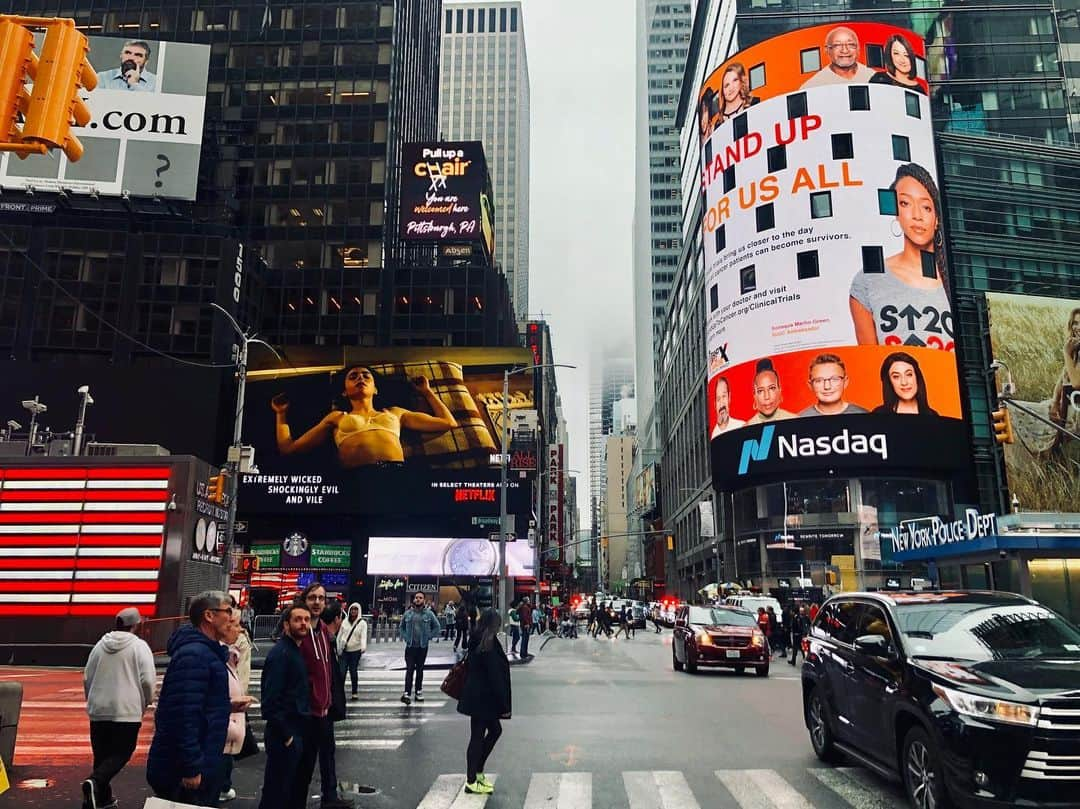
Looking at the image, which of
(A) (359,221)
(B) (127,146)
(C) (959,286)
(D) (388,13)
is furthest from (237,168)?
(C) (959,286)

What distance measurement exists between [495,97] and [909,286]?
507ft

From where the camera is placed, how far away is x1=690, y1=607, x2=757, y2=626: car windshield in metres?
21.9

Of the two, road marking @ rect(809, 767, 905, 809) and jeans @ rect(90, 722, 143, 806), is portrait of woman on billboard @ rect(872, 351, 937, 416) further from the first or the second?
jeans @ rect(90, 722, 143, 806)

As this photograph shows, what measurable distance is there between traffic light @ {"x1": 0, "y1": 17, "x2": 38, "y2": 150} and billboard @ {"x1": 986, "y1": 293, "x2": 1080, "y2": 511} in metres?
58.6

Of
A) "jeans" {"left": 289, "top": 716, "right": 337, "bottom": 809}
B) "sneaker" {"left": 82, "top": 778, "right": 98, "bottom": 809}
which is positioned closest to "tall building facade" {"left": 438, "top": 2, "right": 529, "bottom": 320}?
"jeans" {"left": 289, "top": 716, "right": 337, "bottom": 809}

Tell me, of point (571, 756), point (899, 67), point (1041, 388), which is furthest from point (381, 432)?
point (571, 756)

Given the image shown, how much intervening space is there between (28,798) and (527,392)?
2106 inches

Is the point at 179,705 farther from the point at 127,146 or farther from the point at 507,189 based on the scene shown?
the point at 507,189

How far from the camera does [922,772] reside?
23.0ft

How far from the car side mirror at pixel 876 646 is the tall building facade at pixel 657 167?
447 ft

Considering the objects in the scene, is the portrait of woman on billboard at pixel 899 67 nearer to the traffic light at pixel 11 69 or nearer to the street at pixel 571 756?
the street at pixel 571 756

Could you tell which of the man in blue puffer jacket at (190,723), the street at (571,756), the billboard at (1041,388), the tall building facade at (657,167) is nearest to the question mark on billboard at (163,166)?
the street at (571,756)

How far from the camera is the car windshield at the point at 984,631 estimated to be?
7434 mm

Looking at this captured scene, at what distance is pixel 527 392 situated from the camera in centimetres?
6100
